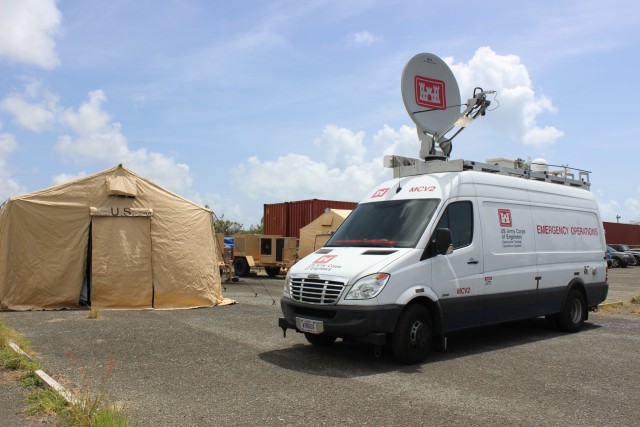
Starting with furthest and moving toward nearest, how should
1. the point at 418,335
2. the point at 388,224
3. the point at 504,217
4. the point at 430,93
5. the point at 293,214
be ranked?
the point at 293,214, the point at 430,93, the point at 504,217, the point at 388,224, the point at 418,335

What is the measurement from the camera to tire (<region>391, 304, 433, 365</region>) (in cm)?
674

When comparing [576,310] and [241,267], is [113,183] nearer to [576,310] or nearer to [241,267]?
[576,310]

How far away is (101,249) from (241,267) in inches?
529

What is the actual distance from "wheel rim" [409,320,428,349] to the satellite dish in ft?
11.0

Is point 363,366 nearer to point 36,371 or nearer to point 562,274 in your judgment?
point 36,371

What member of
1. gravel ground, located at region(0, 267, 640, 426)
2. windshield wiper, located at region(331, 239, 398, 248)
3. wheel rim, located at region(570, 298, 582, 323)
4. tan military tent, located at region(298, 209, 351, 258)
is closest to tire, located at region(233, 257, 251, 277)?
tan military tent, located at region(298, 209, 351, 258)

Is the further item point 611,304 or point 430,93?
point 611,304

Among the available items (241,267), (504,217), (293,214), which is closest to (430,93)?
(504,217)

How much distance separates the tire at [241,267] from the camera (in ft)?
84.0

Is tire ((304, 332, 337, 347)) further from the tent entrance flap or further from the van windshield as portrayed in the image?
the tent entrance flap

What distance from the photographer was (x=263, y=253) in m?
25.6

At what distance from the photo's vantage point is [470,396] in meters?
5.64

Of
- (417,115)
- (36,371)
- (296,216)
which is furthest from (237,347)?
(296,216)

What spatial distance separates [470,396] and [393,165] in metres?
4.33
